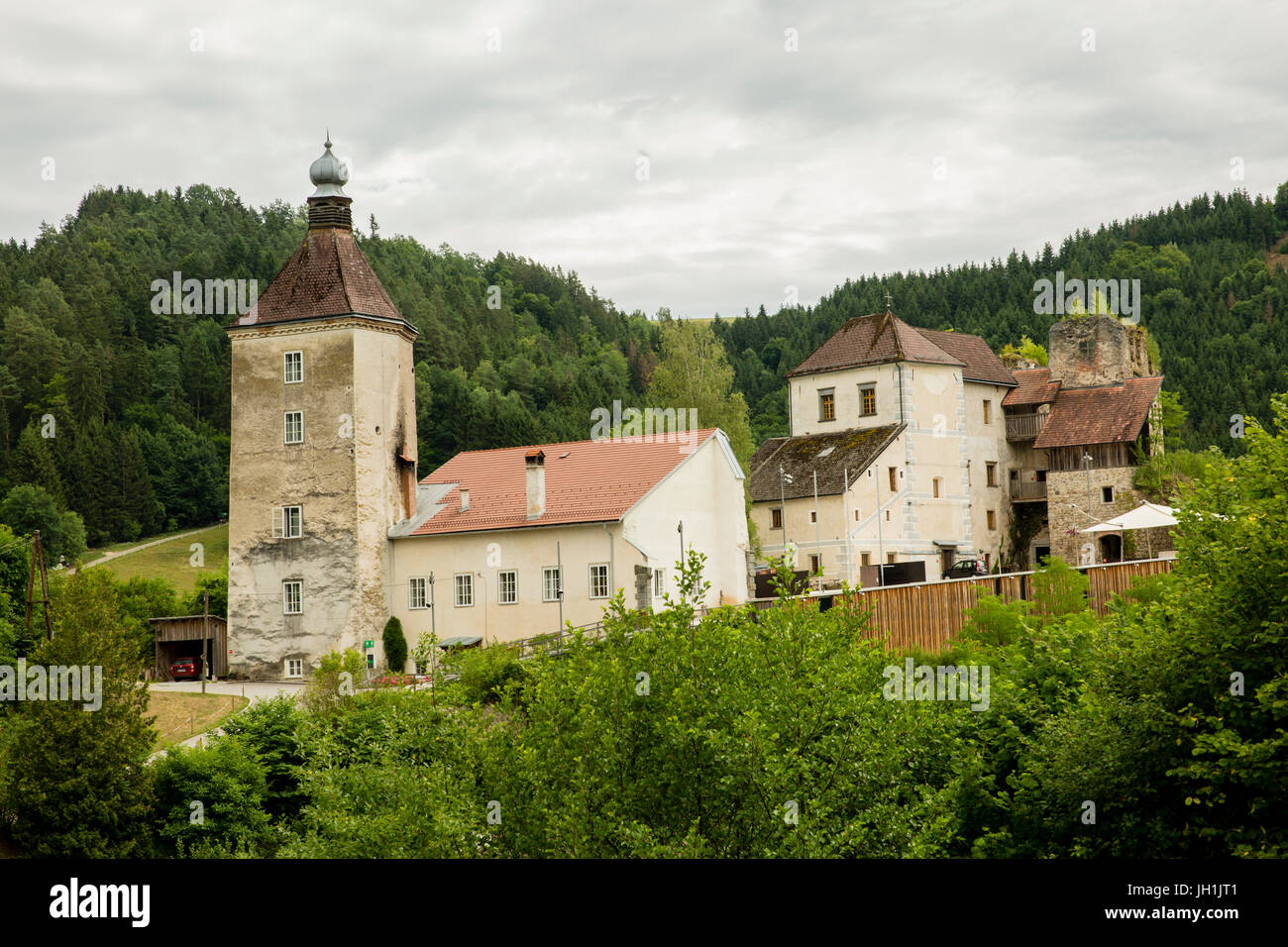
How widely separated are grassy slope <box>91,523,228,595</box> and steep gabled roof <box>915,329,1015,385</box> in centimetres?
A: 4801

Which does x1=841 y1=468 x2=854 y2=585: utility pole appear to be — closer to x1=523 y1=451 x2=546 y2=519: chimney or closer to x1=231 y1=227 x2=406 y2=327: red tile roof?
x1=523 y1=451 x2=546 y2=519: chimney

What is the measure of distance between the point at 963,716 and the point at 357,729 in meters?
16.6

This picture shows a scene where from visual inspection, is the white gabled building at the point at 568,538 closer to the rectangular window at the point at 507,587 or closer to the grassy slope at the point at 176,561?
the rectangular window at the point at 507,587

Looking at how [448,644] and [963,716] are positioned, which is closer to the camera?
[963,716]

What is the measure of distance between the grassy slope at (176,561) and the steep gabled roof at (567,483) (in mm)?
39733

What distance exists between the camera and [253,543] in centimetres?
5188

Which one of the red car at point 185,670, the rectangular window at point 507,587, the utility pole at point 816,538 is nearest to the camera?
the rectangular window at point 507,587

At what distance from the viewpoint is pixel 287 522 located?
51.8 meters

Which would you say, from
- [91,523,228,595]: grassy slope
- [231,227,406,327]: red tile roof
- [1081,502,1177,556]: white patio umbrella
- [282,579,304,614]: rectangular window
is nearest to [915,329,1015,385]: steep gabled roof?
[1081,502,1177,556]: white patio umbrella

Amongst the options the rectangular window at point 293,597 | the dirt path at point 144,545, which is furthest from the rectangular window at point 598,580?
the dirt path at point 144,545

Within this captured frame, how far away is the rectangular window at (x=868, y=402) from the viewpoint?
6925cm

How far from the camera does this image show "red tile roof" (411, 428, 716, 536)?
47.7 metres
